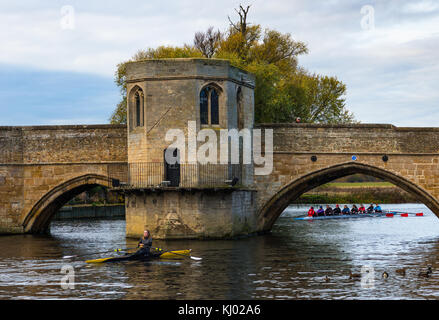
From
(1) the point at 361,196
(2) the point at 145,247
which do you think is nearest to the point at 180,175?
(2) the point at 145,247

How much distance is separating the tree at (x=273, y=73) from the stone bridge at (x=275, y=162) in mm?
12641

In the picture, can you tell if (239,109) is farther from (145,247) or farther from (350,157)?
(145,247)

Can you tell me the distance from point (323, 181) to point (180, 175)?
7795 mm

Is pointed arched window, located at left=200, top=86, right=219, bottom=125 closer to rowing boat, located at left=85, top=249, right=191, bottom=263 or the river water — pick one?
the river water

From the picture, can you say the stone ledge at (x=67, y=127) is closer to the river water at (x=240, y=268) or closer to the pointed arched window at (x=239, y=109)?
the river water at (x=240, y=268)

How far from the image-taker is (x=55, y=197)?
36000 mm

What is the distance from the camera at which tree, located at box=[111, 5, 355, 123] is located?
46.7 m

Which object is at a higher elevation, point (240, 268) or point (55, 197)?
point (55, 197)

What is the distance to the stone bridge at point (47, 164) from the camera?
115ft

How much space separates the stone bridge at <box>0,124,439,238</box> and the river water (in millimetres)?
1739

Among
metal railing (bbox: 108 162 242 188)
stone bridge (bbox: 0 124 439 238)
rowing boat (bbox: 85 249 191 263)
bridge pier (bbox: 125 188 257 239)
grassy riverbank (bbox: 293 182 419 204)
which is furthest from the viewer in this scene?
grassy riverbank (bbox: 293 182 419 204)

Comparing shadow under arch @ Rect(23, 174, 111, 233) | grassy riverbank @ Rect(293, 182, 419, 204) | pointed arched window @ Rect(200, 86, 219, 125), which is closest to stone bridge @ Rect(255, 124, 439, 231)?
pointed arched window @ Rect(200, 86, 219, 125)

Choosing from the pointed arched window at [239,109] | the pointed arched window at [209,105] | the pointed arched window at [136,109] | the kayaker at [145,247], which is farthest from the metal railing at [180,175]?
the kayaker at [145,247]
